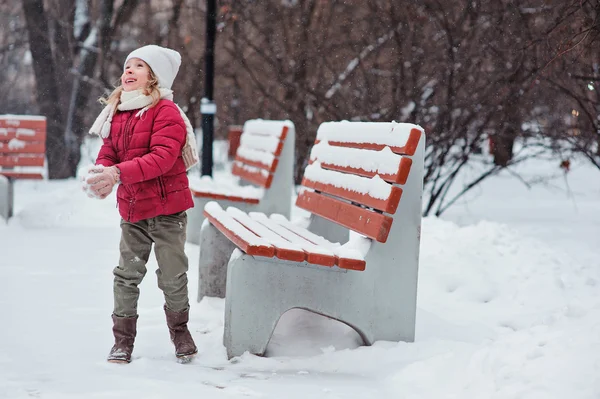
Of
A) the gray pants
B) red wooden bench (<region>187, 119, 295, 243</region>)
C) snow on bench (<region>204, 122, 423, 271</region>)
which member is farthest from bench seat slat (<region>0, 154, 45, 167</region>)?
the gray pants

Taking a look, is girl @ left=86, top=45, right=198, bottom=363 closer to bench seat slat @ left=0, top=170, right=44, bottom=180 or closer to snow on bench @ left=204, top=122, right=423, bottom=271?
snow on bench @ left=204, top=122, right=423, bottom=271

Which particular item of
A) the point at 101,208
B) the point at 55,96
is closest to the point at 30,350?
the point at 101,208

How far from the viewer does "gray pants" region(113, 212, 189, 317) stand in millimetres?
3756

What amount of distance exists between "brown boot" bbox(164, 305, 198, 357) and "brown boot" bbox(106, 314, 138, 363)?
17 cm

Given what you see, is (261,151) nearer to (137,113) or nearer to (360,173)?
(360,173)

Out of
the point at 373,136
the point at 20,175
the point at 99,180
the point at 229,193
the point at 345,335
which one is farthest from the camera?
the point at 20,175

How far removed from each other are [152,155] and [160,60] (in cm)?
52

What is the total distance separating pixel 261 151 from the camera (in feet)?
23.0

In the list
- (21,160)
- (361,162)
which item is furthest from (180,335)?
(21,160)

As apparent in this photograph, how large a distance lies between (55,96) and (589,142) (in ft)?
29.5

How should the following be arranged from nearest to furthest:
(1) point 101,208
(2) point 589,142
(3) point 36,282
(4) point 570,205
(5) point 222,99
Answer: (3) point 36,282
(2) point 589,142
(1) point 101,208
(4) point 570,205
(5) point 222,99

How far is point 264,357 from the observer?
12.4 feet

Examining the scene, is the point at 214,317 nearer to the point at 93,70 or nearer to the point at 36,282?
the point at 36,282

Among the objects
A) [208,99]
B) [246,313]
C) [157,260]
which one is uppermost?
[208,99]
